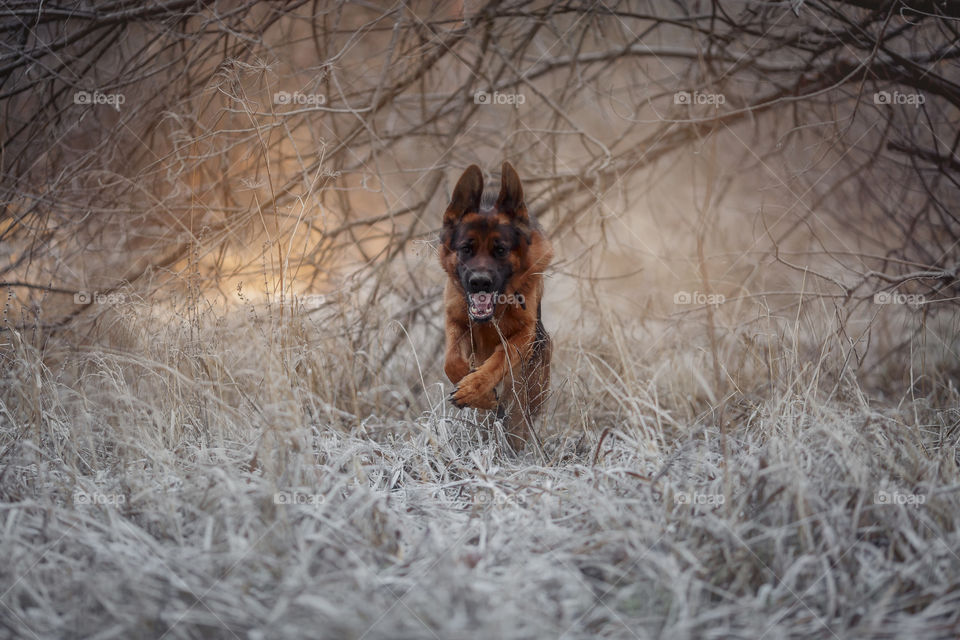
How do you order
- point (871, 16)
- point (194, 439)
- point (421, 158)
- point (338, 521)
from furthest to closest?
1. point (421, 158)
2. point (871, 16)
3. point (194, 439)
4. point (338, 521)

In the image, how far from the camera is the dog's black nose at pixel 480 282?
3600 mm

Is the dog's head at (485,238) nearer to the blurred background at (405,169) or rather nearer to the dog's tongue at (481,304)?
the dog's tongue at (481,304)

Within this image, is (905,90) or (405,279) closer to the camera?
(905,90)

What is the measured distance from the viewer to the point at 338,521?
2.47 metres

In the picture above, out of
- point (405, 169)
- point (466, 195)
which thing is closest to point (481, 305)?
point (466, 195)

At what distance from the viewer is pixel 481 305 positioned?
3752 mm

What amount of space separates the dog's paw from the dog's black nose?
0.52 meters

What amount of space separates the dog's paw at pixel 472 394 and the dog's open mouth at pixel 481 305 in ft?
1.18

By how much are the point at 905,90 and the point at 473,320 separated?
165 inches

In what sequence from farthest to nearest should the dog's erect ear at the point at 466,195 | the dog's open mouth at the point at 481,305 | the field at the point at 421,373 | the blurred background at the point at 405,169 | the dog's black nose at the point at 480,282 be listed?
the blurred background at the point at 405,169 < the dog's erect ear at the point at 466,195 < the dog's open mouth at the point at 481,305 < the dog's black nose at the point at 480,282 < the field at the point at 421,373

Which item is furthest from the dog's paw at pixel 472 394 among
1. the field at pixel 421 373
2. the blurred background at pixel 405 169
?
the blurred background at pixel 405 169

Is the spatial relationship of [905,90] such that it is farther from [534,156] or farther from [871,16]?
[534,156]

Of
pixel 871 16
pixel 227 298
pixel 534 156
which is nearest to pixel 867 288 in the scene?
pixel 871 16

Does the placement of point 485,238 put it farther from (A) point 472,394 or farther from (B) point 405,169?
(B) point 405,169
